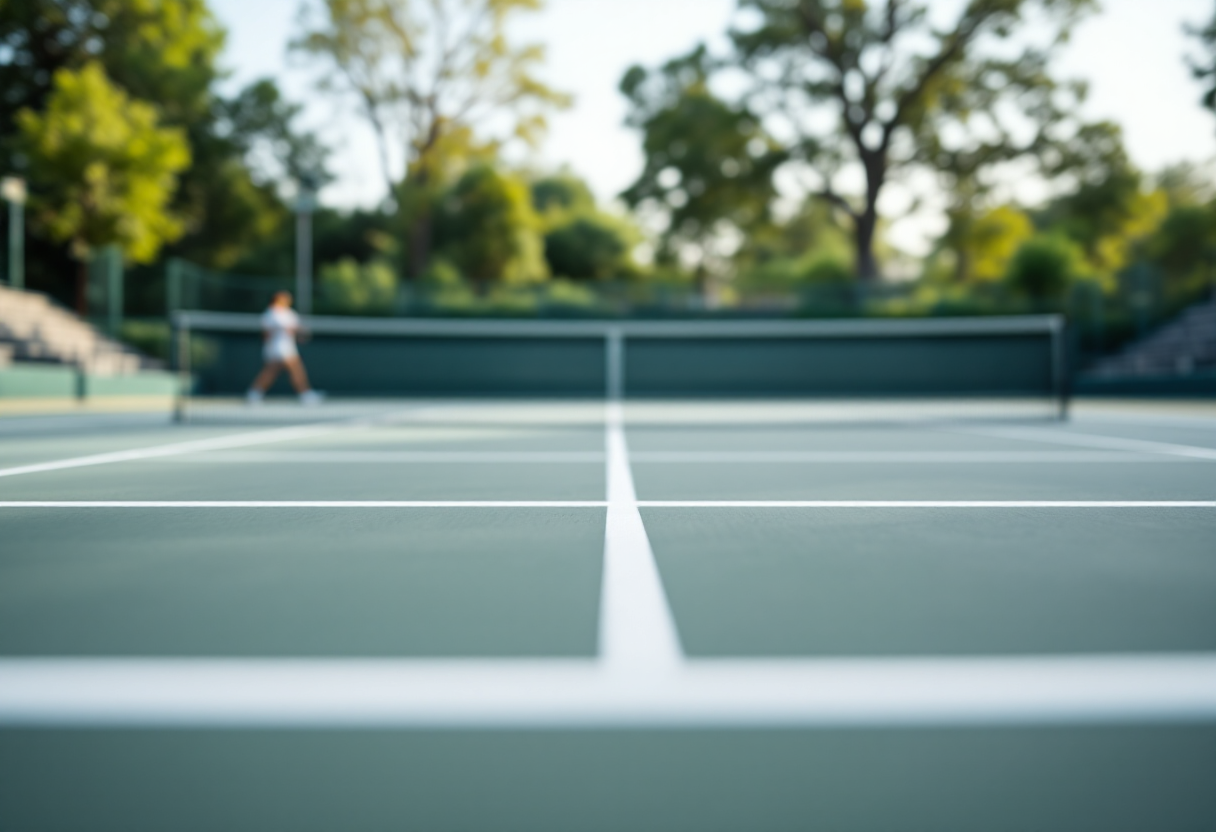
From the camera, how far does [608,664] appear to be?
5.30 feet

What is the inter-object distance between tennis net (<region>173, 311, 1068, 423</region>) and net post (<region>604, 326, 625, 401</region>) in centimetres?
3

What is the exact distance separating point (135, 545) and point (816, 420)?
932 cm

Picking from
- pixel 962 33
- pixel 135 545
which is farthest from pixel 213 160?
pixel 135 545

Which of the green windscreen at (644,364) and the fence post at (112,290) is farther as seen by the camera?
the green windscreen at (644,364)

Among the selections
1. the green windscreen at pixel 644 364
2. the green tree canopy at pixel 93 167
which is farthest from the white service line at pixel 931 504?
the green tree canopy at pixel 93 167

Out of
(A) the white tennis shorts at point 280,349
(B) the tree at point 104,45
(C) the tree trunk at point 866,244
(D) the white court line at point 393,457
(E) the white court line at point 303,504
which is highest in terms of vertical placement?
(B) the tree at point 104,45

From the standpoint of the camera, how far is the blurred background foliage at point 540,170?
22.8 m

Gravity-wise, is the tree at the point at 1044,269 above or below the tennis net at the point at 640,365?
above

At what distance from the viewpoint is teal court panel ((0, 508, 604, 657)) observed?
5.77 feet

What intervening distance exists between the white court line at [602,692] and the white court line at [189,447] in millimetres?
3913

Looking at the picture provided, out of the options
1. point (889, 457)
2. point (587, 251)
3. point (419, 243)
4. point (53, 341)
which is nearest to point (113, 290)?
point (53, 341)

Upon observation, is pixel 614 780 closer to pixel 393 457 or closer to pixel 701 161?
pixel 393 457

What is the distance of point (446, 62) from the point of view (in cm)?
2794

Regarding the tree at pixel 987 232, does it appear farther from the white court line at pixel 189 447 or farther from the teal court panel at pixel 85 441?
the teal court panel at pixel 85 441
